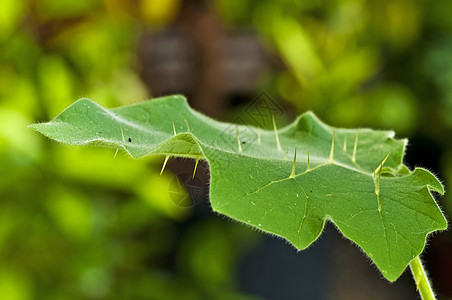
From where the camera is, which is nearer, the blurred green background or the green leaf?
the green leaf

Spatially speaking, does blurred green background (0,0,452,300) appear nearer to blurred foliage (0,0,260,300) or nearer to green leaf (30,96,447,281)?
blurred foliage (0,0,260,300)

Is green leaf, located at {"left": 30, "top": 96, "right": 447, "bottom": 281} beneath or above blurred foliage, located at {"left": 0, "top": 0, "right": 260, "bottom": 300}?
above

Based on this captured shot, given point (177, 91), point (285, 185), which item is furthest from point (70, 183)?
point (285, 185)

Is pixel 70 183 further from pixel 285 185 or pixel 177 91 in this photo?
pixel 285 185

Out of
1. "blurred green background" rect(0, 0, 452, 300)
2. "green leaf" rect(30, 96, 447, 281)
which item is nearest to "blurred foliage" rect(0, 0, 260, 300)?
"blurred green background" rect(0, 0, 452, 300)

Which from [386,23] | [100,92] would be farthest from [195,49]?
[100,92]
